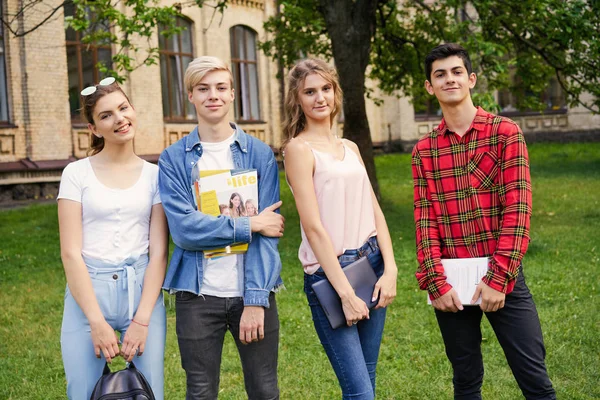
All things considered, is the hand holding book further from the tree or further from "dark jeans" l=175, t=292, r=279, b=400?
the tree

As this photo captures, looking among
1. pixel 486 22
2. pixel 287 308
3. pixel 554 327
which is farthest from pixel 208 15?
pixel 554 327

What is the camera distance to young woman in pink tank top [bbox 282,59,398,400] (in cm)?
352

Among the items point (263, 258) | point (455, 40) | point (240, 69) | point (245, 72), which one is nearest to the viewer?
point (263, 258)

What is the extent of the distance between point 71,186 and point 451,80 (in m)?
1.93

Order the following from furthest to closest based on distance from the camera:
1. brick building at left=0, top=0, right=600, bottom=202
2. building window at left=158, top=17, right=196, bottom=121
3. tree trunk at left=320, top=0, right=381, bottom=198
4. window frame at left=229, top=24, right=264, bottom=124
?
1. window frame at left=229, top=24, right=264, bottom=124
2. building window at left=158, top=17, right=196, bottom=121
3. brick building at left=0, top=0, right=600, bottom=202
4. tree trunk at left=320, top=0, right=381, bottom=198

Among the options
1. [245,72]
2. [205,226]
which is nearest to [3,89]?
[245,72]

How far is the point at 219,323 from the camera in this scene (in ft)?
11.4

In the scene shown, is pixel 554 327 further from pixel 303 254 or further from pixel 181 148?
pixel 181 148

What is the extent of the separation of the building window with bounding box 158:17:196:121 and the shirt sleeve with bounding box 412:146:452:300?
19.3m

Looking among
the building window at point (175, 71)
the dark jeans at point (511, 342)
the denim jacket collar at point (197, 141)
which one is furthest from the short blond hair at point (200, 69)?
the building window at point (175, 71)

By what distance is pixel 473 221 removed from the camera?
3.64 metres

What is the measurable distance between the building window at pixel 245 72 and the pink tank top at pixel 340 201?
865 inches

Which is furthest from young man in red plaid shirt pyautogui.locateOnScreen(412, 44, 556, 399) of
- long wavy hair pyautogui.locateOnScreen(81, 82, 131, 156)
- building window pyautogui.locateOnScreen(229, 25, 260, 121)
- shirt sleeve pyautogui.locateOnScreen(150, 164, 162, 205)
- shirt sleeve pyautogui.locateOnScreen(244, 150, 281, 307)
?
building window pyautogui.locateOnScreen(229, 25, 260, 121)

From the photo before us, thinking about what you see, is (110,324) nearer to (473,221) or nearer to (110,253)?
(110,253)
